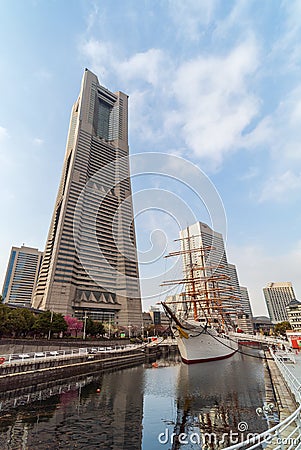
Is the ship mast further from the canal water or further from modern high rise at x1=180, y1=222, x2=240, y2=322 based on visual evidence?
the canal water

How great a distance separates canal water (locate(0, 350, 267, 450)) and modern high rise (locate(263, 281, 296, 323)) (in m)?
161

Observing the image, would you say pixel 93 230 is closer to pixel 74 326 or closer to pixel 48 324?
pixel 74 326

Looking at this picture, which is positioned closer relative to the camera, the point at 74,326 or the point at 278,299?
the point at 74,326

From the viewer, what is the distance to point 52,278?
270ft

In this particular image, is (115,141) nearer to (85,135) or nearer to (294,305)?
(85,135)

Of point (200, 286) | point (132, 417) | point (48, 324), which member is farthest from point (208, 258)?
point (132, 417)

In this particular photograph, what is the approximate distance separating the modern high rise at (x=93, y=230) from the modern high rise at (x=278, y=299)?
337 feet

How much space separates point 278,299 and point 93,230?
129213 millimetres

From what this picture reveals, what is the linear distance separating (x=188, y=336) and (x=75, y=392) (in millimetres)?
17976

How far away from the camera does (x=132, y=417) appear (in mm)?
12008

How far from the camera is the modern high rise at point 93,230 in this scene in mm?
86188

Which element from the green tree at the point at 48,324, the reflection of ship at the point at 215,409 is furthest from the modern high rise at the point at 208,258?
the green tree at the point at 48,324

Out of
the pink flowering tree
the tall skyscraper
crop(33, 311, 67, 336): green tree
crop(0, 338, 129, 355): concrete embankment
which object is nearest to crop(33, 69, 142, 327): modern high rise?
the pink flowering tree

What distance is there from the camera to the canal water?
924cm
